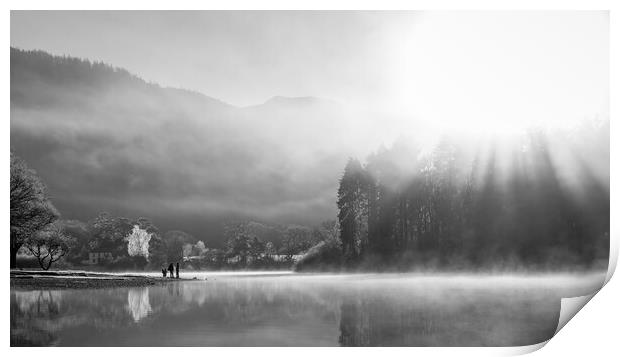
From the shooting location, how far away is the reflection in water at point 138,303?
9.65 metres

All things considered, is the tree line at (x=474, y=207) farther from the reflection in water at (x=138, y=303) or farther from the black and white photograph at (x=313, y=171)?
the reflection in water at (x=138, y=303)

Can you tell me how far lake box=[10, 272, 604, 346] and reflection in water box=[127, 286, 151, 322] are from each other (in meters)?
0.01

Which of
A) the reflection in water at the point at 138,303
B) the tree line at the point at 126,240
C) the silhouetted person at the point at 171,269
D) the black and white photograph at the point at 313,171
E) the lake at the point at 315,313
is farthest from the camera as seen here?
the silhouetted person at the point at 171,269

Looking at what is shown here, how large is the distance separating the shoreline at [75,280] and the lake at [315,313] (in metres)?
0.14

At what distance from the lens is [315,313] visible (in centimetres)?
973

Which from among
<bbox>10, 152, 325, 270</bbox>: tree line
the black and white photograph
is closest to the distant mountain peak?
the black and white photograph

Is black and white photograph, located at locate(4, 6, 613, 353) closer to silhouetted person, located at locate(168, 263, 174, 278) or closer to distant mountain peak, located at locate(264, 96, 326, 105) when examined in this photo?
distant mountain peak, located at locate(264, 96, 326, 105)

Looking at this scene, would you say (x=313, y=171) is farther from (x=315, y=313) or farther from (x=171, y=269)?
(x=171, y=269)

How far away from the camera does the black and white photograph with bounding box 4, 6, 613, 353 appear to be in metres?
9.80

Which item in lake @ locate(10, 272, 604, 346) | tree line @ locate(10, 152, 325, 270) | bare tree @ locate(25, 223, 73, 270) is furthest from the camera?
bare tree @ locate(25, 223, 73, 270)

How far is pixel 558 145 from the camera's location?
1002cm

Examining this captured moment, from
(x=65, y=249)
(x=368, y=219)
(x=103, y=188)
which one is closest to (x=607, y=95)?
(x=368, y=219)

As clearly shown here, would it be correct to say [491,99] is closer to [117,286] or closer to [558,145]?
[558,145]

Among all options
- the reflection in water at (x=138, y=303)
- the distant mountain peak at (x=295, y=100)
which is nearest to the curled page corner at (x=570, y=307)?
the distant mountain peak at (x=295, y=100)
